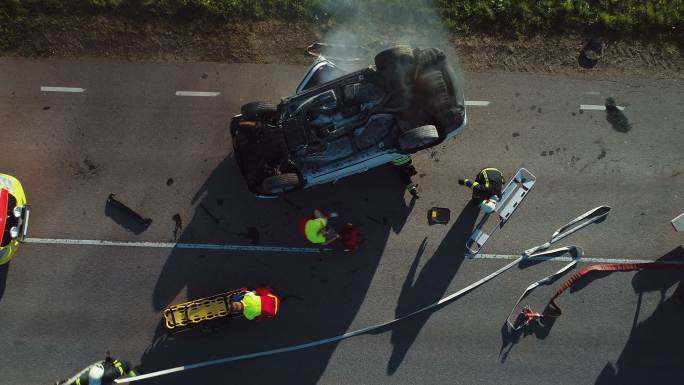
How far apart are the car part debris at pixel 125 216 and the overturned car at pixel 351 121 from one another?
2548mm

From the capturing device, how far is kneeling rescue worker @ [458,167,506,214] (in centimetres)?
792

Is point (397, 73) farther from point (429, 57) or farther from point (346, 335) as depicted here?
point (346, 335)

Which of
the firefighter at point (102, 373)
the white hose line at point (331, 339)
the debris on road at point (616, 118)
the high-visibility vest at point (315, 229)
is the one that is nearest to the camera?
the high-visibility vest at point (315, 229)

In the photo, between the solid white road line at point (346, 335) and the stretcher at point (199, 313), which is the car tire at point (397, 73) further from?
the stretcher at point (199, 313)

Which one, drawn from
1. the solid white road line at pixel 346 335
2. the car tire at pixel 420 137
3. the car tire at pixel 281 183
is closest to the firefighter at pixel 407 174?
the car tire at pixel 420 137

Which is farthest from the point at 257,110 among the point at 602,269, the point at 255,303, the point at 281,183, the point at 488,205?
the point at 602,269

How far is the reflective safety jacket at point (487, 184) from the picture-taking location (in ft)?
26.2

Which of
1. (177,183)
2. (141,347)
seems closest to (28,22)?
(177,183)

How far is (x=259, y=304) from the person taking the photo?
24.8 ft

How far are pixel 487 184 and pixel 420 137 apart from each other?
207 centimetres

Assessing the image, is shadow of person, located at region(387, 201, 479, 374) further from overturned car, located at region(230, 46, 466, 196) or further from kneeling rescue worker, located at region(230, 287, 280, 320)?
kneeling rescue worker, located at region(230, 287, 280, 320)

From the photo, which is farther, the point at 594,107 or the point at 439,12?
the point at 439,12

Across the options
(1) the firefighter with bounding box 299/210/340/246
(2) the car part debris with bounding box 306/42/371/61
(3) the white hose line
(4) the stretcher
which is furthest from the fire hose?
(2) the car part debris with bounding box 306/42/371/61

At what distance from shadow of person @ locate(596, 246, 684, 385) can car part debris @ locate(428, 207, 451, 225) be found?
3.88 meters
